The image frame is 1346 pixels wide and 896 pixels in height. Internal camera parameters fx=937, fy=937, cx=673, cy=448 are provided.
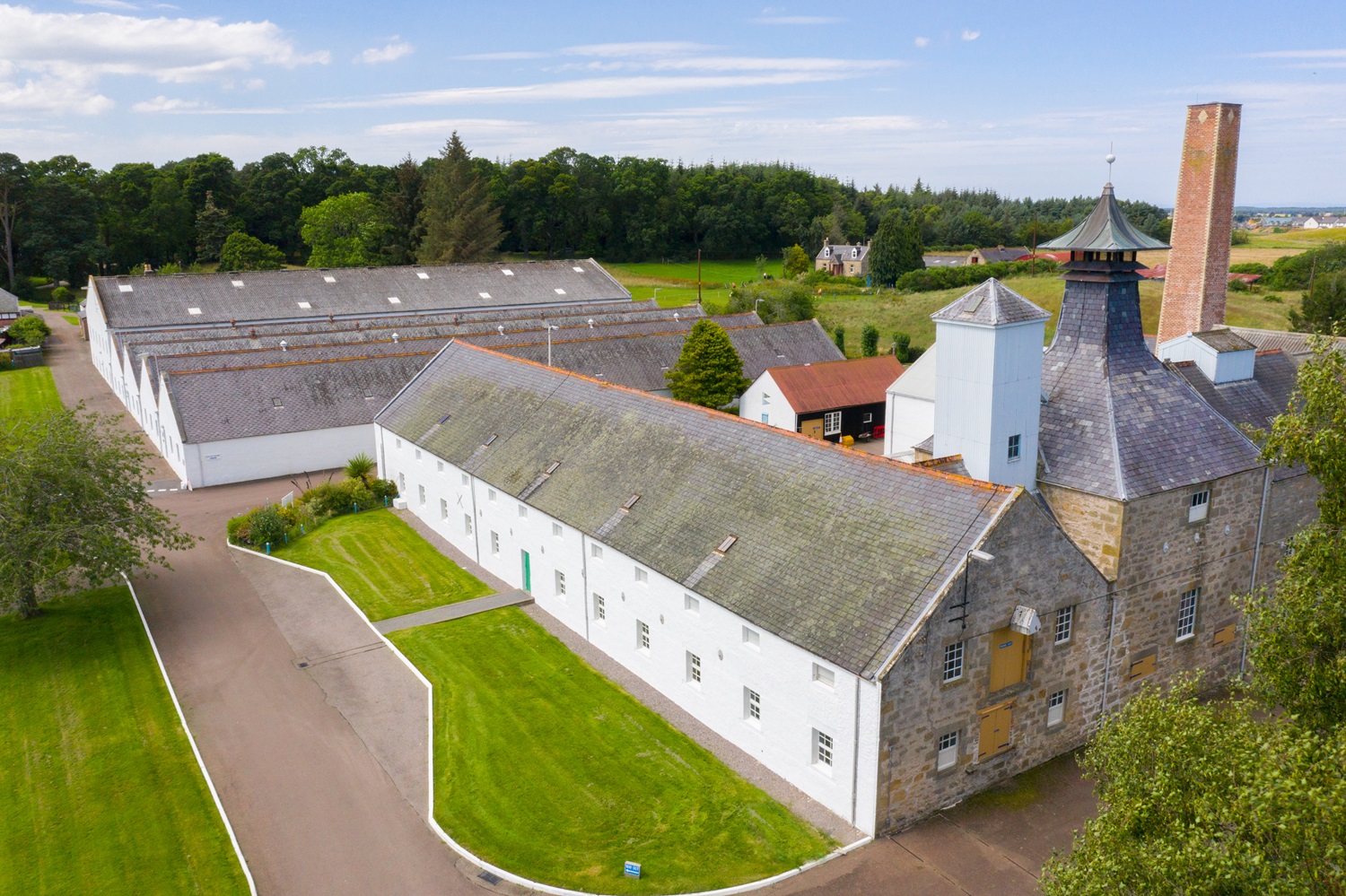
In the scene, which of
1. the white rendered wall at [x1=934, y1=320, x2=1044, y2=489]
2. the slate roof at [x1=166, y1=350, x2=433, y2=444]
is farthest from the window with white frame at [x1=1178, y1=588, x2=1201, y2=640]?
the slate roof at [x1=166, y1=350, x2=433, y2=444]

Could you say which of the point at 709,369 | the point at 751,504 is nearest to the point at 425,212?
the point at 709,369

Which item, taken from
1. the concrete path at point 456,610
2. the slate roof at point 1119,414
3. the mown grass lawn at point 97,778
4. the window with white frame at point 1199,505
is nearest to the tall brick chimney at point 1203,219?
the slate roof at point 1119,414

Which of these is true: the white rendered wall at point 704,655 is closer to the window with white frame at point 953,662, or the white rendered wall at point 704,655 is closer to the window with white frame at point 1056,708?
the window with white frame at point 953,662

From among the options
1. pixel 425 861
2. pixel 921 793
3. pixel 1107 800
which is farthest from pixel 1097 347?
pixel 425 861

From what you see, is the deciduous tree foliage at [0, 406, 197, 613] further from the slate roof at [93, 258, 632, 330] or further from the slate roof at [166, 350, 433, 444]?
the slate roof at [93, 258, 632, 330]

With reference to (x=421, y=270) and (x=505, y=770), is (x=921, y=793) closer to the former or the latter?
(x=505, y=770)

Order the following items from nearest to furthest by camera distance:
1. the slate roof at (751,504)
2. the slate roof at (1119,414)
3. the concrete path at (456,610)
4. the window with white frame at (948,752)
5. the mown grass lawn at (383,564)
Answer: the slate roof at (751,504)
the window with white frame at (948,752)
the slate roof at (1119,414)
the concrete path at (456,610)
the mown grass lawn at (383,564)
